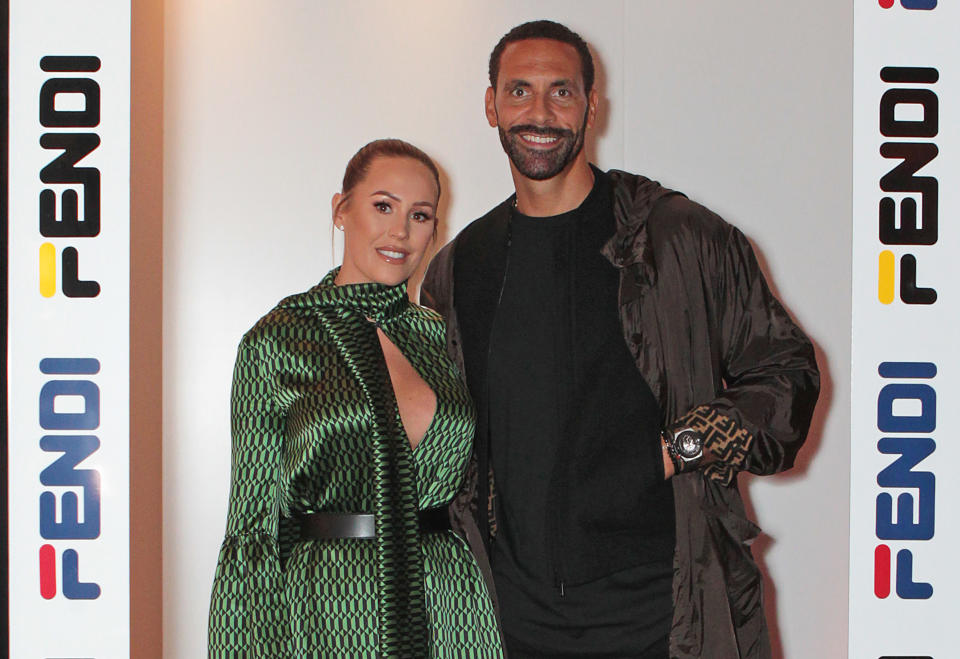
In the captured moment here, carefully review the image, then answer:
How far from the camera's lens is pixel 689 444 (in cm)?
239

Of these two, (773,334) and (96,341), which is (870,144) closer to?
(773,334)

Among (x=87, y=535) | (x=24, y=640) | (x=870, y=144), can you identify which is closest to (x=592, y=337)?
(x=870, y=144)

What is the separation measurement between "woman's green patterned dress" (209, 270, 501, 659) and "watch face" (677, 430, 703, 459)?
1.82 ft

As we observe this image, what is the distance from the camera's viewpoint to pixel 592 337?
99.6 inches

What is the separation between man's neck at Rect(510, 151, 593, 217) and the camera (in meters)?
2.60

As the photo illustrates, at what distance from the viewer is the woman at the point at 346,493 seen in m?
2.20

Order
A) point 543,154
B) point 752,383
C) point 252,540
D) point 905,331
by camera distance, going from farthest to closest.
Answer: point 543,154 < point 752,383 < point 905,331 < point 252,540

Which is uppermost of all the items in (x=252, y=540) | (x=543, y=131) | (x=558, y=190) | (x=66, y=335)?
(x=543, y=131)

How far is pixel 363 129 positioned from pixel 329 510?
5.61ft

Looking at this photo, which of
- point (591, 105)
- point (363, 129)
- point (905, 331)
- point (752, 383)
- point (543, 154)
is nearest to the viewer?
point (905, 331)

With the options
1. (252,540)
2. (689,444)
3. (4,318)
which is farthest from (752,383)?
(4,318)

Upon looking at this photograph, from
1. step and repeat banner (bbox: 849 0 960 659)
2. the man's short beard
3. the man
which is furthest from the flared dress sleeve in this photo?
step and repeat banner (bbox: 849 0 960 659)

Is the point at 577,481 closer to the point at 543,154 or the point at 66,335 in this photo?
the point at 543,154

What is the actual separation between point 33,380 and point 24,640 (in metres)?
0.60
